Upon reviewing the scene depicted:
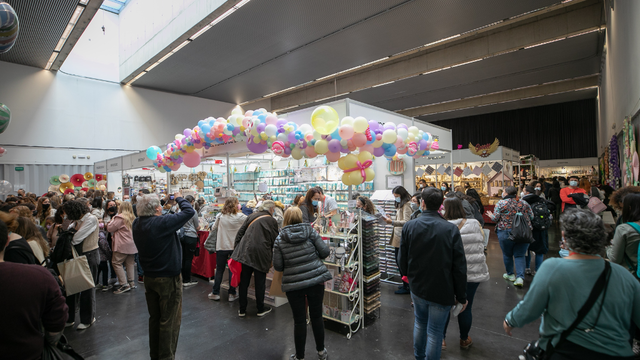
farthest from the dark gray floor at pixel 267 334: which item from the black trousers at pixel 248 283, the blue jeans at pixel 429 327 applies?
the blue jeans at pixel 429 327

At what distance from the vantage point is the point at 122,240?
4.76m

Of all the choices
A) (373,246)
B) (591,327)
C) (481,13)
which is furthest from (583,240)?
(481,13)

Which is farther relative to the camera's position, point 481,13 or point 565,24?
point 565,24

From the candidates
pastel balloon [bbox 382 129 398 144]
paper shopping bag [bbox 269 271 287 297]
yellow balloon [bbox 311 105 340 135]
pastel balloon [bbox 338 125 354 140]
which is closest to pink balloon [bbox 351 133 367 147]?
pastel balloon [bbox 338 125 354 140]

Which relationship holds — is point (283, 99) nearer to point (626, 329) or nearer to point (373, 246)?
point (373, 246)

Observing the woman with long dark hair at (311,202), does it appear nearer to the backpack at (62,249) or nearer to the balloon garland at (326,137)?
the balloon garland at (326,137)

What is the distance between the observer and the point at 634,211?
2.17 metres

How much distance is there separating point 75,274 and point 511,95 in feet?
57.8

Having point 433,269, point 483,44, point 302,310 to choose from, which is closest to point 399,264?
point 433,269

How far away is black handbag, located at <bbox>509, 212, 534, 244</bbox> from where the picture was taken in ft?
14.6

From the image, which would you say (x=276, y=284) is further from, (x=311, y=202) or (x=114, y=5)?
(x=114, y=5)

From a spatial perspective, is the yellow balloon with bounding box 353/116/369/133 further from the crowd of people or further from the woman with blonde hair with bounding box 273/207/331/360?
the woman with blonde hair with bounding box 273/207/331/360

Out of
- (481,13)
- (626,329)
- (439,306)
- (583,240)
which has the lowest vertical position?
(439,306)

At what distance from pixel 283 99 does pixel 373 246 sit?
14.1m
